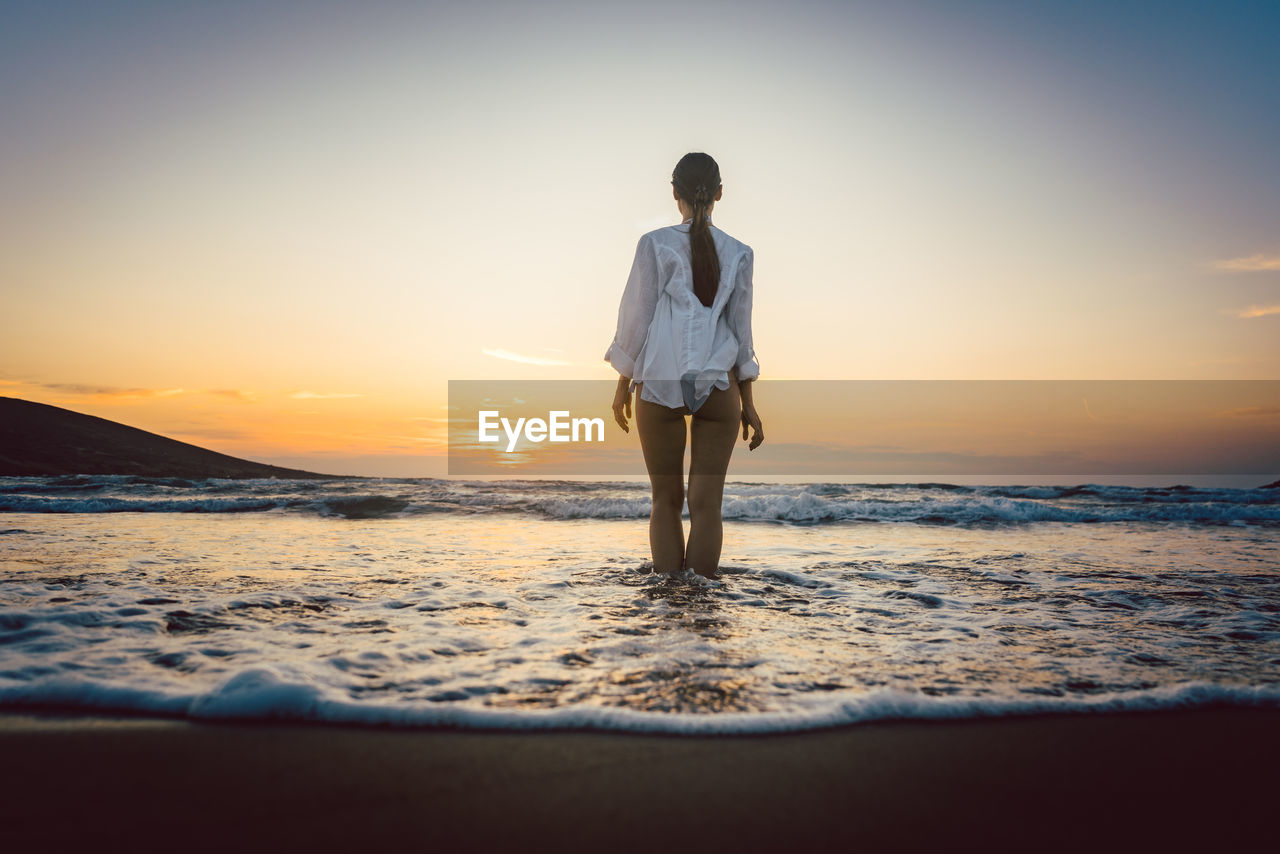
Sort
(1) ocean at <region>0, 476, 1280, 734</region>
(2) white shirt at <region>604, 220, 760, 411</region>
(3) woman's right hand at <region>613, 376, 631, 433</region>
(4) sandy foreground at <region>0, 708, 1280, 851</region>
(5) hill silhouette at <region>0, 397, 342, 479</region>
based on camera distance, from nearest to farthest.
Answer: (4) sandy foreground at <region>0, 708, 1280, 851</region> < (1) ocean at <region>0, 476, 1280, 734</region> < (2) white shirt at <region>604, 220, 760, 411</region> < (3) woman's right hand at <region>613, 376, 631, 433</region> < (5) hill silhouette at <region>0, 397, 342, 479</region>

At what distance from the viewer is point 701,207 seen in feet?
10.9

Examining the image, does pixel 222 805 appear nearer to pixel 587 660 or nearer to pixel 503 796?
pixel 503 796

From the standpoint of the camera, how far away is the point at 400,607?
2.96 m

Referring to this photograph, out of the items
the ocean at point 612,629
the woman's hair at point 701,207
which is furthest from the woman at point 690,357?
the ocean at point 612,629

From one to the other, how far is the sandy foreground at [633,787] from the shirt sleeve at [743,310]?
2041mm

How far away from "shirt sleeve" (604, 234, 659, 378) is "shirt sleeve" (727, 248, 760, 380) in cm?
40

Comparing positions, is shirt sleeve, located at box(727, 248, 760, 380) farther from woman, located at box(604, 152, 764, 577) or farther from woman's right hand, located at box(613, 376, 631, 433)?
woman's right hand, located at box(613, 376, 631, 433)

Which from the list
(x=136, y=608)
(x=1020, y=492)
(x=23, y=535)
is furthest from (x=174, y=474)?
(x=1020, y=492)

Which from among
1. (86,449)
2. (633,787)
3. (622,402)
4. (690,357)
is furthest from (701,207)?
(86,449)

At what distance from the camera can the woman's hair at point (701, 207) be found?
3.20m

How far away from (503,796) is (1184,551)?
21.8 feet

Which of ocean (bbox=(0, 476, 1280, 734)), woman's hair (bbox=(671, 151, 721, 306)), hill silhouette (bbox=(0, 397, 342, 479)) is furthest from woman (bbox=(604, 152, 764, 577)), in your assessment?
hill silhouette (bbox=(0, 397, 342, 479))

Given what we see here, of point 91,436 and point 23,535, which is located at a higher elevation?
point 91,436

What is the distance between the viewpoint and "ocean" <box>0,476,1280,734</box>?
68.6 inches
